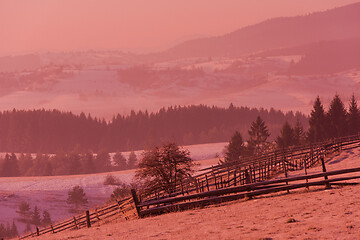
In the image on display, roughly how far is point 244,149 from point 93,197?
36510 mm

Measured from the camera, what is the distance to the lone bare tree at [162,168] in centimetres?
3981

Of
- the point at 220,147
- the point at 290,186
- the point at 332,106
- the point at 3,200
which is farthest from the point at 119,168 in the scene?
the point at 290,186

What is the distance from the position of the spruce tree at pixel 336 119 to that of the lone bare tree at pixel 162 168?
6416cm

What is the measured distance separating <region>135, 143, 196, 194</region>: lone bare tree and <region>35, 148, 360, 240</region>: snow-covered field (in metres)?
10.7

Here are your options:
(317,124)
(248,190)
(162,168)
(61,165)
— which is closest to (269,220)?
(248,190)

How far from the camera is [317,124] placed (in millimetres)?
99312

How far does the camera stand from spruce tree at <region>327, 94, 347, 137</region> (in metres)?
98.2

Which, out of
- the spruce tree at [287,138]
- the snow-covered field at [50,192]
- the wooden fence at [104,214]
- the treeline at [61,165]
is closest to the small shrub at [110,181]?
the snow-covered field at [50,192]

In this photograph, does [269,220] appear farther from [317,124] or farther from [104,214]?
[317,124]

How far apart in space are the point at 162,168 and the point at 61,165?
11657 cm

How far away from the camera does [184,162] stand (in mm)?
41906

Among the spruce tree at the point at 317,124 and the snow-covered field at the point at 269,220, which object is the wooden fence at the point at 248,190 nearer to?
the snow-covered field at the point at 269,220

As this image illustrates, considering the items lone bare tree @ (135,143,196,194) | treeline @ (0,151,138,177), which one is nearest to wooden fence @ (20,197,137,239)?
lone bare tree @ (135,143,196,194)

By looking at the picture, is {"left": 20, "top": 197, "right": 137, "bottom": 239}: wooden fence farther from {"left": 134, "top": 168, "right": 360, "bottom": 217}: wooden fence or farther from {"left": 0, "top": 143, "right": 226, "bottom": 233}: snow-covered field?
{"left": 0, "top": 143, "right": 226, "bottom": 233}: snow-covered field
